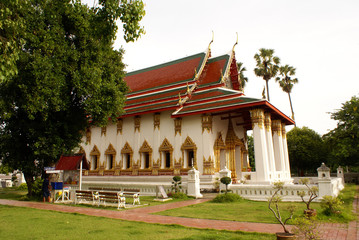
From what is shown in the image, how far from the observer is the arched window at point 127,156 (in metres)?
21.5

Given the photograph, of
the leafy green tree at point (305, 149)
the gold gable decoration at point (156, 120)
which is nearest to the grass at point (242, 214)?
the gold gable decoration at point (156, 120)

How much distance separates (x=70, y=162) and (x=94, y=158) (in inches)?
392

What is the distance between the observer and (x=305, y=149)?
3516 cm

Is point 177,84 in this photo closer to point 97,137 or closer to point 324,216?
point 97,137

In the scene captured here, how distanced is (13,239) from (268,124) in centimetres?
1520

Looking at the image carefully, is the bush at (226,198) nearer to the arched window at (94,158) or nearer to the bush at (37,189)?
the bush at (37,189)

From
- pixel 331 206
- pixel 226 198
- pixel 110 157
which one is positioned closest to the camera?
pixel 331 206

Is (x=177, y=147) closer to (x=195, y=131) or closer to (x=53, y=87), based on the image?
(x=195, y=131)

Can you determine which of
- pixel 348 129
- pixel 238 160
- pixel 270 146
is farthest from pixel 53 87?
pixel 348 129

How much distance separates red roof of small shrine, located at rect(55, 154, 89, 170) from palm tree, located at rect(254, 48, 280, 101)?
94.7ft

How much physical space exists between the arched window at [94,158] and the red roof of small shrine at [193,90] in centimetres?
443

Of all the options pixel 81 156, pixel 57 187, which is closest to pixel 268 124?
pixel 81 156

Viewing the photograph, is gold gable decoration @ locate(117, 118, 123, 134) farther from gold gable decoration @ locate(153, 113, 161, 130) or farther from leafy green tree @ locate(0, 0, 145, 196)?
leafy green tree @ locate(0, 0, 145, 196)

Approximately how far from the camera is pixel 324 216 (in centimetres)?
845
